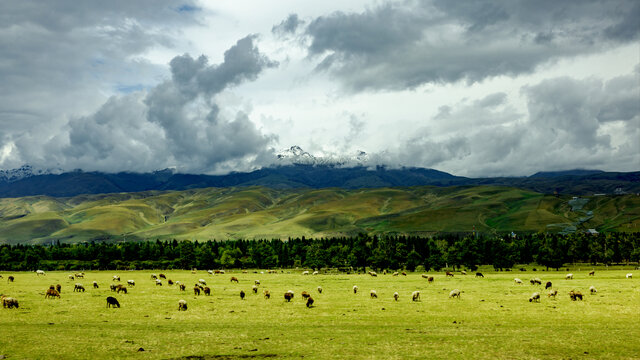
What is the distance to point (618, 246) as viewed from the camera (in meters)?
178

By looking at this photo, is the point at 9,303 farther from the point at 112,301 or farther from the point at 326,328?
the point at 326,328

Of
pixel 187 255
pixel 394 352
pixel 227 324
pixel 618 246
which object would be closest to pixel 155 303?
pixel 227 324

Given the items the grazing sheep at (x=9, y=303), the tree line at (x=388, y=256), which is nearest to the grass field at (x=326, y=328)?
the grazing sheep at (x=9, y=303)

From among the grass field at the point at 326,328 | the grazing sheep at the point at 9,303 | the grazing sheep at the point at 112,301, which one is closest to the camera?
the grass field at the point at 326,328

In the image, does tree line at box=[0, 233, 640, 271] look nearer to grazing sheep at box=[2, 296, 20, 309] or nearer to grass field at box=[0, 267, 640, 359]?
grass field at box=[0, 267, 640, 359]

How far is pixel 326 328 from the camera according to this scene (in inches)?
1553

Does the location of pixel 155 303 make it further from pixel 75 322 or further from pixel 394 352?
pixel 394 352

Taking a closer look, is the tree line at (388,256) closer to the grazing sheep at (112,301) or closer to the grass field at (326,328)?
the grass field at (326,328)

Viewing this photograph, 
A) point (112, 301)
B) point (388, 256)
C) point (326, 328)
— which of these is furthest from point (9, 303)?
point (388, 256)

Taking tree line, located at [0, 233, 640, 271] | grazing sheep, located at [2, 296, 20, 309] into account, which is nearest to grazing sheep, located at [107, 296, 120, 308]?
grazing sheep, located at [2, 296, 20, 309]

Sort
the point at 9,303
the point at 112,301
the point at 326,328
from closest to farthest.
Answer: the point at 326,328 → the point at 9,303 → the point at 112,301

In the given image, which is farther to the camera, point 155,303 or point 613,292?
point 613,292

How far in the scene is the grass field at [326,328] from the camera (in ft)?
99.7

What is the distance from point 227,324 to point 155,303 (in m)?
18.1
